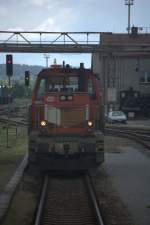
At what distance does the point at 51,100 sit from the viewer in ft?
59.9

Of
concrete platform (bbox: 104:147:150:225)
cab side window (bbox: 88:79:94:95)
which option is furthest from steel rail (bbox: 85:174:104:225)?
cab side window (bbox: 88:79:94:95)

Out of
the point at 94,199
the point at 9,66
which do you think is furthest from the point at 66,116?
the point at 9,66

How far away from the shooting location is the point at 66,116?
18.3m

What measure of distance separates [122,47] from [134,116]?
753 inches

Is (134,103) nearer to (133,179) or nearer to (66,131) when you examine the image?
(66,131)

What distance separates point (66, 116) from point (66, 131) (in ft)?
1.45

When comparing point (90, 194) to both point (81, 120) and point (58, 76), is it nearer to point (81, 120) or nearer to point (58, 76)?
point (81, 120)

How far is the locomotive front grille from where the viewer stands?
59.6 feet

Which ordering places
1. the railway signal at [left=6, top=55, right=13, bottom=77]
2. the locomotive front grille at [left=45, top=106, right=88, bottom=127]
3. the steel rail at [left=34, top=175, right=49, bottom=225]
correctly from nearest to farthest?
the steel rail at [left=34, top=175, right=49, bottom=225] < the locomotive front grille at [left=45, top=106, right=88, bottom=127] < the railway signal at [left=6, top=55, right=13, bottom=77]

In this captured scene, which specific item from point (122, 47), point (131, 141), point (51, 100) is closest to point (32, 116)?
point (51, 100)

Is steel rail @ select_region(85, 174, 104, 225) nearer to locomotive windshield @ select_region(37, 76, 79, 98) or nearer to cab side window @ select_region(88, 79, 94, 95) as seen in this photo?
cab side window @ select_region(88, 79, 94, 95)

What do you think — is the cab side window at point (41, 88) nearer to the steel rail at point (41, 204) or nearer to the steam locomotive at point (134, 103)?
the steel rail at point (41, 204)

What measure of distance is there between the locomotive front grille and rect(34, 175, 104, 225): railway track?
1555mm

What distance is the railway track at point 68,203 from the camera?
11789mm
